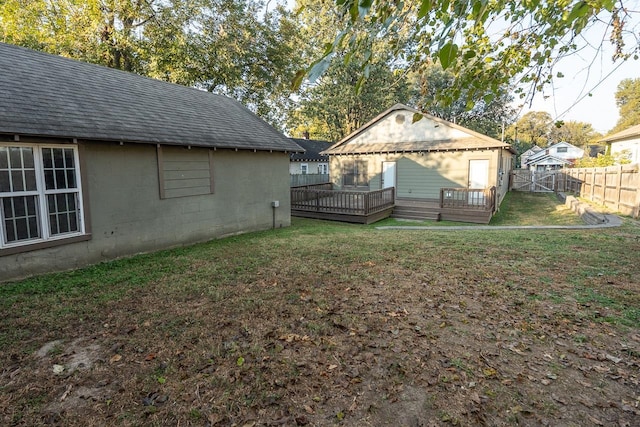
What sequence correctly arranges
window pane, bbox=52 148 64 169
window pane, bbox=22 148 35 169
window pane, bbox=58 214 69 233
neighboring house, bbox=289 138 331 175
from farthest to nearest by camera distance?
1. neighboring house, bbox=289 138 331 175
2. window pane, bbox=58 214 69 233
3. window pane, bbox=52 148 64 169
4. window pane, bbox=22 148 35 169

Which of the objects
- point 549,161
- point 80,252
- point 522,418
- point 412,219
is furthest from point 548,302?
point 549,161

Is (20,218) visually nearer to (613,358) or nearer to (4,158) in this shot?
(4,158)

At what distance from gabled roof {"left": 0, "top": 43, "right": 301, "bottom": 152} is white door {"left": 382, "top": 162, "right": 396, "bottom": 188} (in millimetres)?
7920

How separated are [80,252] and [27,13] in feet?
59.3

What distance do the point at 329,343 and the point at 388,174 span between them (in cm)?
1517

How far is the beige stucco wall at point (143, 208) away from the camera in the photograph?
20.8ft

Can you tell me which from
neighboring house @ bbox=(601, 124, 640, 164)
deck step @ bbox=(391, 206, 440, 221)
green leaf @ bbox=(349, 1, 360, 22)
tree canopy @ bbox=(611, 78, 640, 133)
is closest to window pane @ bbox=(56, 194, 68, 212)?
green leaf @ bbox=(349, 1, 360, 22)

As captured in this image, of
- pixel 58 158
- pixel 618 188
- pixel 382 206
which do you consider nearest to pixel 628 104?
pixel 618 188

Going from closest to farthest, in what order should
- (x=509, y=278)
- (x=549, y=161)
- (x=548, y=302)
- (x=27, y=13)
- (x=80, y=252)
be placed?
(x=548, y=302)
(x=509, y=278)
(x=80, y=252)
(x=27, y=13)
(x=549, y=161)

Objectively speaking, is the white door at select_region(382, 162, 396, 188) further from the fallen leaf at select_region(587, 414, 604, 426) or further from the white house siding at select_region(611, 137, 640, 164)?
the white house siding at select_region(611, 137, 640, 164)

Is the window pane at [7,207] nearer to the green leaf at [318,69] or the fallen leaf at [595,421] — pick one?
the green leaf at [318,69]

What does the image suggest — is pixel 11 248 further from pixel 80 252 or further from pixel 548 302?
pixel 548 302

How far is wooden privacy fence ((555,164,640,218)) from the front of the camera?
1120 centimetres

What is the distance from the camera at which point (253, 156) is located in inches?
404
